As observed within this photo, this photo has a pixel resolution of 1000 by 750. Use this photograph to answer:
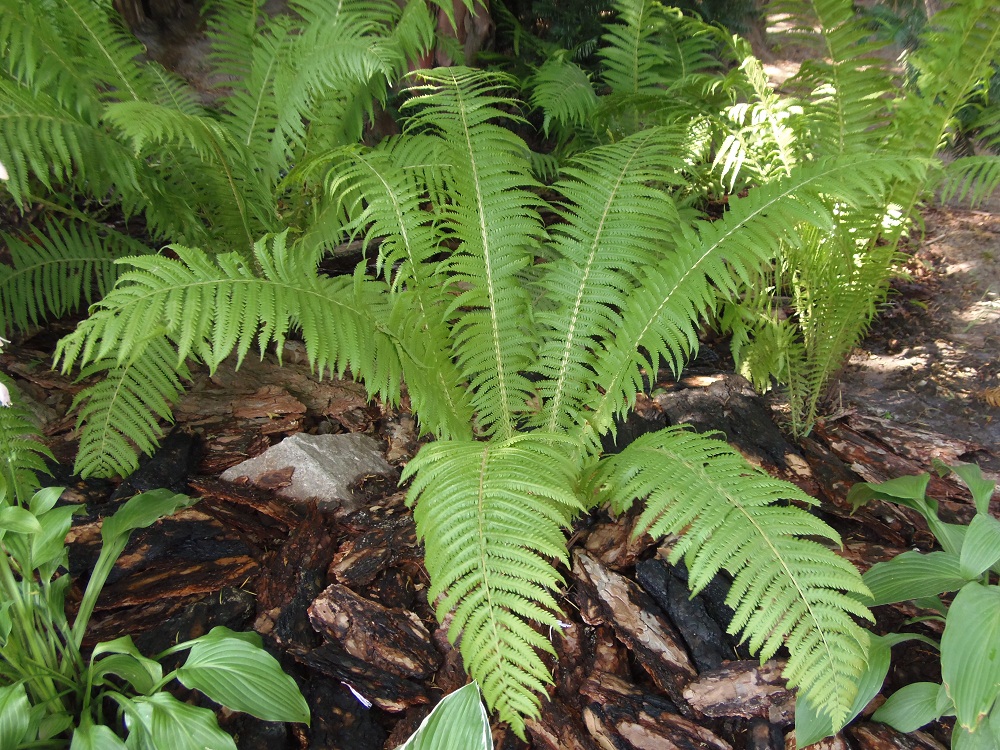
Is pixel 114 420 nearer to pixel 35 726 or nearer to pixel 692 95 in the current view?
pixel 35 726

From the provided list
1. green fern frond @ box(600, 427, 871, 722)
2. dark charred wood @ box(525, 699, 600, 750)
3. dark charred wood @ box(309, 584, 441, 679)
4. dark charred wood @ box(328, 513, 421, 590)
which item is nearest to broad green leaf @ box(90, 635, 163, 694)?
dark charred wood @ box(309, 584, 441, 679)

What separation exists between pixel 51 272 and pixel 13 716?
1569 millimetres

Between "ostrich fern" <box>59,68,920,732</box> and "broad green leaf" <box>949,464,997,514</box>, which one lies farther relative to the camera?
"broad green leaf" <box>949,464,997,514</box>

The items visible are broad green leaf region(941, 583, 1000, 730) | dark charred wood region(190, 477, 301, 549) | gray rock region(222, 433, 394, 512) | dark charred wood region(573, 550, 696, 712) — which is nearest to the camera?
broad green leaf region(941, 583, 1000, 730)

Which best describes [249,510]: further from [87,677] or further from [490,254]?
[490,254]

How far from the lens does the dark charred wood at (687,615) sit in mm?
1539

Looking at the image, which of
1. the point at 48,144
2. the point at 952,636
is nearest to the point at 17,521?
the point at 48,144

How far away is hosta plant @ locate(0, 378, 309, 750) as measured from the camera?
3.76 ft

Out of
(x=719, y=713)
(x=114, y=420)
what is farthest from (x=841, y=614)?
(x=114, y=420)

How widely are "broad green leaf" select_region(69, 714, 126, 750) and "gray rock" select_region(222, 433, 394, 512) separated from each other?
833 millimetres

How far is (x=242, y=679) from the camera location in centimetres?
125

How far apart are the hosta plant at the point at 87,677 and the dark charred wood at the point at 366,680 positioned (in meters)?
0.17

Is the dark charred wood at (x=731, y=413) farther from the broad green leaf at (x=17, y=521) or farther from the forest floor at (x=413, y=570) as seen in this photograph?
the broad green leaf at (x=17, y=521)

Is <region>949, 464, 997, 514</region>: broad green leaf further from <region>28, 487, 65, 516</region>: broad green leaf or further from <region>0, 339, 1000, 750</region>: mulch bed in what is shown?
<region>28, 487, 65, 516</region>: broad green leaf
